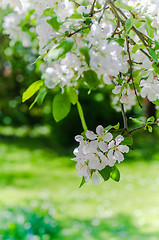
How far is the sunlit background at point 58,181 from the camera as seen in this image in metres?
4.02

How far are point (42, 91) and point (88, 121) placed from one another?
6604 millimetres

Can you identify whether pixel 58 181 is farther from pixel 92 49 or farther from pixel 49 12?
pixel 92 49

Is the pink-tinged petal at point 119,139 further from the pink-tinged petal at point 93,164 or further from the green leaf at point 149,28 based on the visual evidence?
the green leaf at point 149,28

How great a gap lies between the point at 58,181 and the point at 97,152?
509 centimetres

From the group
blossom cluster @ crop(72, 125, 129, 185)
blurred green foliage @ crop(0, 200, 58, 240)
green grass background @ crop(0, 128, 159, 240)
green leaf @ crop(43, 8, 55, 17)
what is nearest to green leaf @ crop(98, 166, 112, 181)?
blossom cluster @ crop(72, 125, 129, 185)

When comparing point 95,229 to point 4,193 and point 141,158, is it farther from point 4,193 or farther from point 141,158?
point 141,158

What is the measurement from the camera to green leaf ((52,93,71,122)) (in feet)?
2.49

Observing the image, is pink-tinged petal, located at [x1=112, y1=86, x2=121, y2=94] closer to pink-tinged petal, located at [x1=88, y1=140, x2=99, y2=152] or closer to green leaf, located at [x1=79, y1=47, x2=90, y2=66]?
pink-tinged petal, located at [x1=88, y1=140, x2=99, y2=152]

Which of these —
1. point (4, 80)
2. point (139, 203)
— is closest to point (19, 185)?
point (139, 203)

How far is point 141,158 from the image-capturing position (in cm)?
727

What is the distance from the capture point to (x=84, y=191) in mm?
5508

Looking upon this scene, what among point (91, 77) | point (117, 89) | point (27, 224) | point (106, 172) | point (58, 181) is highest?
point (91, 77)

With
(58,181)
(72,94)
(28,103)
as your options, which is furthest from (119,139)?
(28,103)

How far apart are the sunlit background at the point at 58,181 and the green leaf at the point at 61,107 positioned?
259cm
